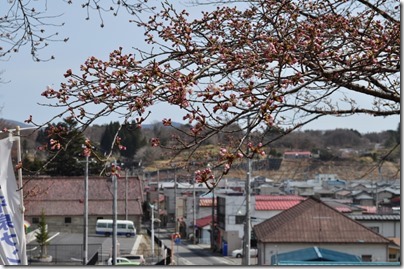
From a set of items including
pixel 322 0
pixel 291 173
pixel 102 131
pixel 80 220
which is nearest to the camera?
pixel 322 0

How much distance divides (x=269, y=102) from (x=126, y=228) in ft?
77.0

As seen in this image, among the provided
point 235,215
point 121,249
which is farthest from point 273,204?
point 121,249

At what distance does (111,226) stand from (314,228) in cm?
1009

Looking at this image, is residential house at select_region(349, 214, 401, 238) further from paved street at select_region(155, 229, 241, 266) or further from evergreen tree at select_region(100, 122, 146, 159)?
evergreen tree at select_region(100, 122, 146, 159)

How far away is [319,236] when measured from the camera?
59.0ft

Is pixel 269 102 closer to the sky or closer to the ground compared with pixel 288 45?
closer to the ground

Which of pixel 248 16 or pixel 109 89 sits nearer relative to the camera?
pixel 109 89

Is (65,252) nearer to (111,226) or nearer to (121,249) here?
(121,249)

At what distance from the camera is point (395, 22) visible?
4098 millimetres

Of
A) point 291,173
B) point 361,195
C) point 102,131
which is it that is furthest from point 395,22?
point 291,173

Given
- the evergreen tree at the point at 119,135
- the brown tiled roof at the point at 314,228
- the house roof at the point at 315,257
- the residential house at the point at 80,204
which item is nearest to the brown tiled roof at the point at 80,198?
the residential house at the point at 80,204

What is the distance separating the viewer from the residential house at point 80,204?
81.4ft

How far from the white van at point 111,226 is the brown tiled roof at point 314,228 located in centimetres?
811

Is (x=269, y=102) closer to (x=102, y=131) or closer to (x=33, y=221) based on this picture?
(x=102, y=131)
